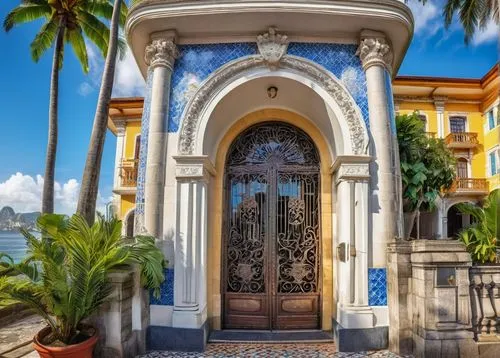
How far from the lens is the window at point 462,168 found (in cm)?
1975

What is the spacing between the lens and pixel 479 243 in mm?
6492

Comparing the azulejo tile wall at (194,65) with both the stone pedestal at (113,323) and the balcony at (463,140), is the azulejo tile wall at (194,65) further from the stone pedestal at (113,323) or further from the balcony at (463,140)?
the balcony at (463,140)

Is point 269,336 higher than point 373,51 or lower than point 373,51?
lower

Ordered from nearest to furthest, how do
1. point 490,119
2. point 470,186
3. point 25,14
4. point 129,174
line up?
point 25,14, point 129,174, point 490,119, point 470,186

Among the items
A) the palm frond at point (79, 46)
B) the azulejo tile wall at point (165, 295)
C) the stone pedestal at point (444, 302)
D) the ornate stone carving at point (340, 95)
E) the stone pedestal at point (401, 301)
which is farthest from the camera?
the palm frond at point (79, 46)

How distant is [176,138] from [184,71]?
114 centimetres

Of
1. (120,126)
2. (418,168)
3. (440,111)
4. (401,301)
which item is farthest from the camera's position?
(440,111)

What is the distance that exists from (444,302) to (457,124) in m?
17.6

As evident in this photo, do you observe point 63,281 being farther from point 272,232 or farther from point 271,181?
point 271,181

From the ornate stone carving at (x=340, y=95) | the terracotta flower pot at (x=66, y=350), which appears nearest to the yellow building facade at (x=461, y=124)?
the ornate stone carving at (x=340, y=95)

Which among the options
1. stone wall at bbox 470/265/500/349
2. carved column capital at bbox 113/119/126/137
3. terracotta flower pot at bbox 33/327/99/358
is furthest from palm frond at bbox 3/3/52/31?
stone wall at bbox 470/265/500/349

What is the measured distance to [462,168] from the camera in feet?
65.5

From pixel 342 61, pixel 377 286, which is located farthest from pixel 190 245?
pixel 342 61

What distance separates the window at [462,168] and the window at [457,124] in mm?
1563
